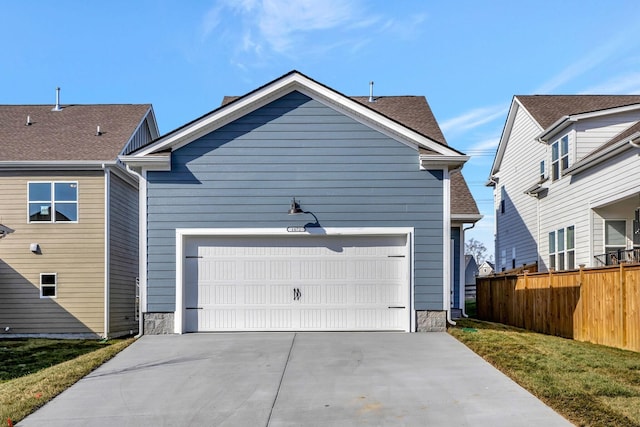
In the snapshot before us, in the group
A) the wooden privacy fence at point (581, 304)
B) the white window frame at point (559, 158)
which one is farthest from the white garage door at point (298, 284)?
the white window frame at point (559, 158)

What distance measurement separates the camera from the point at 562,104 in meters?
20.9

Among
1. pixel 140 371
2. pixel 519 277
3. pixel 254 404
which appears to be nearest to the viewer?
pixel 254 404

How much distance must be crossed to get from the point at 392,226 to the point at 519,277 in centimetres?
523

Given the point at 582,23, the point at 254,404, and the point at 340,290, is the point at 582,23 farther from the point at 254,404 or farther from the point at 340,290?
the point at 254,404

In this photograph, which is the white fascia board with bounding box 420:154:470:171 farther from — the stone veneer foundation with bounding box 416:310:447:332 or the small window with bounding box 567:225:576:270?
the small window with bounding box 567:225:576:270

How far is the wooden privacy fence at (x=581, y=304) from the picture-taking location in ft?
33.7

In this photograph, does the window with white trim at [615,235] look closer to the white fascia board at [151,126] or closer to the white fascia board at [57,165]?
the white fascia board at [57,165]

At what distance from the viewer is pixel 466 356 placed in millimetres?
9719

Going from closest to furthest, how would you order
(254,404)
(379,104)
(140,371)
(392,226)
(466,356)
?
(254,404) → (140,371) → (466,356) → (392,226) → (379,104)

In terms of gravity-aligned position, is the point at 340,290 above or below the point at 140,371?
above

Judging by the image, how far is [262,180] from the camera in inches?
482

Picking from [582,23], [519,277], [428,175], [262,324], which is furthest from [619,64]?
[262,324]

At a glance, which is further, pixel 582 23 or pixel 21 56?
pixel 21 56

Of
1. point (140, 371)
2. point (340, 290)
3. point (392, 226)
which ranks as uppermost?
point (392, 226)
